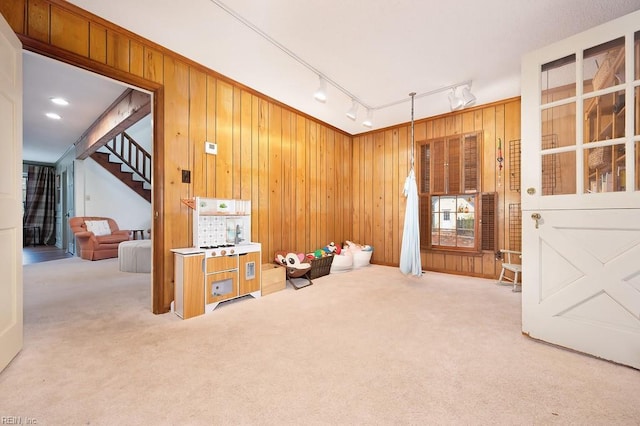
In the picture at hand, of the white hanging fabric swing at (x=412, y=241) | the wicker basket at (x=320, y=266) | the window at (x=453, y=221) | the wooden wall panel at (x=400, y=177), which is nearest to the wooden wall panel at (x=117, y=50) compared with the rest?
the wicker basket at (x=320, y=266)

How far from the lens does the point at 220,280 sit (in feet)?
9.36

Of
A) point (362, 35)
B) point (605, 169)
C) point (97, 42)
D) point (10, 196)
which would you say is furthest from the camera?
point (362, 35)

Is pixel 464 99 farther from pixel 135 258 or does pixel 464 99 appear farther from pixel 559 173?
pixel 135 258

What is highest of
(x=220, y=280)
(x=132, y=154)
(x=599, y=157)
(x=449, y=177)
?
(x=132, y=154)

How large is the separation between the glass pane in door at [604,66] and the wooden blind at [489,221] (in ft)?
7.53

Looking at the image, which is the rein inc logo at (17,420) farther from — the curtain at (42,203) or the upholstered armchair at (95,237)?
the curtain at (42,203)

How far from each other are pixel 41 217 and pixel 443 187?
11679 mm

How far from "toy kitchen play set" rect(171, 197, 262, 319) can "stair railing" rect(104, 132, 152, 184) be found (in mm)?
5036

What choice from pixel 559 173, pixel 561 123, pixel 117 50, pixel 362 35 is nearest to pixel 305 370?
pixel 559 173

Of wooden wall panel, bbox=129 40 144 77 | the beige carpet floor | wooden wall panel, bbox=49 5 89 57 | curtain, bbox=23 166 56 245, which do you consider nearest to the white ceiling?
wooden wall panel, bbox=49 5 89 57

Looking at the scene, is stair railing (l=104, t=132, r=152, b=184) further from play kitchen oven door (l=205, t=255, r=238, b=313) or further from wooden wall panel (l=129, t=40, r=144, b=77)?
play kitchen oven door (l=205, t=255, r=238, b=313)

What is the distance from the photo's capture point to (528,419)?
130 centimetres

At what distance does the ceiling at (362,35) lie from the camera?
2.19 m

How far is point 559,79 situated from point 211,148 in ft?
11.1
